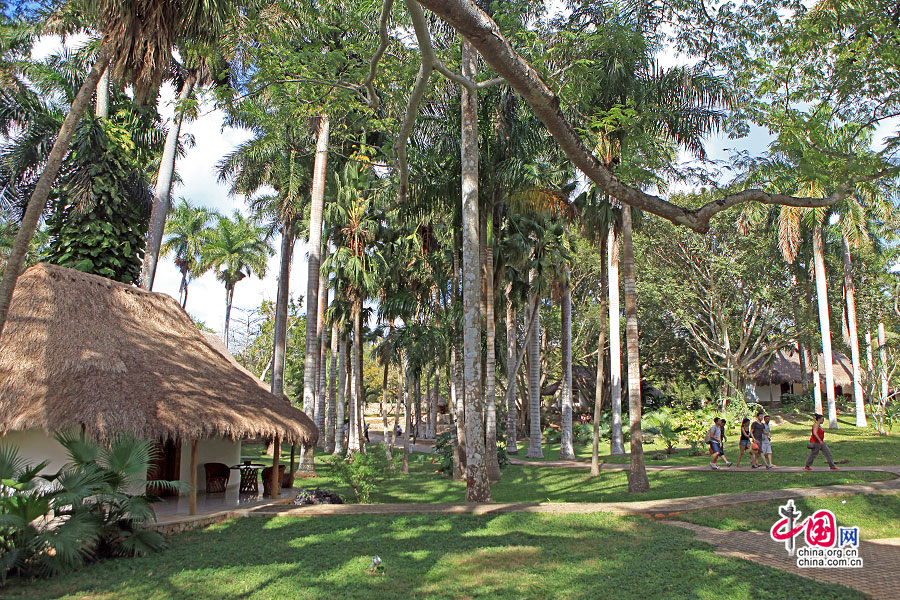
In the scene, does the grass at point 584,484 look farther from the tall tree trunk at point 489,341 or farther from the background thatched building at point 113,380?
the background thatched building at point 113,380

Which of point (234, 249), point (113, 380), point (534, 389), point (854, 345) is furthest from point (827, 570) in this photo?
point (234, 249)

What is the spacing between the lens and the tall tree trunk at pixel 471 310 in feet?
40.8

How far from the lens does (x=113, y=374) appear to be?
11.3 metres

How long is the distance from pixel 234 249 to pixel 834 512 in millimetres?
40786

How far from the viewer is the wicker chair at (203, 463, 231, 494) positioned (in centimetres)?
1463

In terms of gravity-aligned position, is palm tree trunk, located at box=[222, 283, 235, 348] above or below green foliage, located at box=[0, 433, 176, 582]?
above

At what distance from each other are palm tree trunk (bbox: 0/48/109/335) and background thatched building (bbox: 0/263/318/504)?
275 centimetres

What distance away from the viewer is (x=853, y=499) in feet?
37.2

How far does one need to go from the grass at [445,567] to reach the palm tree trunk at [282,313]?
14136mm

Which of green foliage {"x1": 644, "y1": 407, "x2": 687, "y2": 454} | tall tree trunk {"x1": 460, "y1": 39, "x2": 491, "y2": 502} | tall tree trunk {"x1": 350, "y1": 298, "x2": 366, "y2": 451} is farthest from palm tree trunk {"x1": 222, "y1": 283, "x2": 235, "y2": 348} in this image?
tall tree trunk {"x1": 460, "y1": 39, "x2": 491, "y2": 502}

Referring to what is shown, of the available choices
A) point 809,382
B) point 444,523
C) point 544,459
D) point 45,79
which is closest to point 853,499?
point 444,523

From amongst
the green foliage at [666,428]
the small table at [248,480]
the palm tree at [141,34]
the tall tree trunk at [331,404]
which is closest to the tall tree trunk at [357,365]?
the tall tree trunk at [331,404]

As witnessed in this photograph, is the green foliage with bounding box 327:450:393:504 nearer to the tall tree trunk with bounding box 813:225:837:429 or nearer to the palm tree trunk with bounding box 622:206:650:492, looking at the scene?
the palm tree trunk with bounding box 622:206:650:492

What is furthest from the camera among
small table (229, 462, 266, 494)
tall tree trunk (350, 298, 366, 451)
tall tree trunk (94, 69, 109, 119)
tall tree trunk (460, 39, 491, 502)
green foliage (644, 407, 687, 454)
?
green foliage (644, 407, 687, 454)
